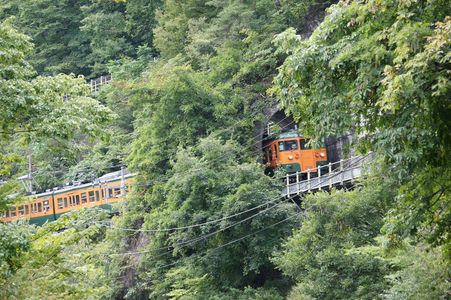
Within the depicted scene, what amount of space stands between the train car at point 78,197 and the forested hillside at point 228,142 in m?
1.93

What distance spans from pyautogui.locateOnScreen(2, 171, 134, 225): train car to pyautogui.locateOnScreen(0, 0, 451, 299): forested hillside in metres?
1.93

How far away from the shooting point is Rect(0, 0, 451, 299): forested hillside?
11.2 meters

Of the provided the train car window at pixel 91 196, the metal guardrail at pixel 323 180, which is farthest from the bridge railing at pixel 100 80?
the metal guardrail at pixel 323 180

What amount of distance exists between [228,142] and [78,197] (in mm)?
10834

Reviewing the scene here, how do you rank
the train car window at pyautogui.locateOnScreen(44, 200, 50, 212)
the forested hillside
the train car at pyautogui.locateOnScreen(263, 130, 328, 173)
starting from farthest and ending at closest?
1. the train car window at pyautogui.locateOnScreen(44, 200, 50, 212)
2. the train car at pyautogui.locateOnScreen(263, 130, 328, 173)
3. the forested hillside

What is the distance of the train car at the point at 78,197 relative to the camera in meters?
37.0

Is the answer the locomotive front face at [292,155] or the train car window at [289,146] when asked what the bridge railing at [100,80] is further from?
the train car window at [289,146]

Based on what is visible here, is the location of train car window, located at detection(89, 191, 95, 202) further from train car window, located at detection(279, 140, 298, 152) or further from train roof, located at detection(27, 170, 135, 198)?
train car window, located at detection(279, 140, 298, 152)

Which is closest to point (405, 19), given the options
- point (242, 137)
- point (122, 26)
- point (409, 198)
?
point (409, 198)

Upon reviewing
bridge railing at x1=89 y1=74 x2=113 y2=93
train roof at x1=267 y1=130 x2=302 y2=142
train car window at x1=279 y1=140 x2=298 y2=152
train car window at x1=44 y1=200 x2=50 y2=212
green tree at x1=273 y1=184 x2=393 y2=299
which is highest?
bridge railing at x1=89 y1=74 x2=113 y2=93

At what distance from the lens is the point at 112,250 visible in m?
32.2

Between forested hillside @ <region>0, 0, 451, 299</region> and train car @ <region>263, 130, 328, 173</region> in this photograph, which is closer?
forested hillside @ <region>0, 0, 451, 299</region>

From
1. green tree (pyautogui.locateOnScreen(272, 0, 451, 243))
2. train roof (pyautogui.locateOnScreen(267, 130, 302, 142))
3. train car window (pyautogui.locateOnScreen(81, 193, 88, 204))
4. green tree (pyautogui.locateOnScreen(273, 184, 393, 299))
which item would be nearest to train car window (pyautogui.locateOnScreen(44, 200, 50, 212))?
train car window (pyautogui.locateOnScreen(81, 193, 88, 204))

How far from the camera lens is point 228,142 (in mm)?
29422
